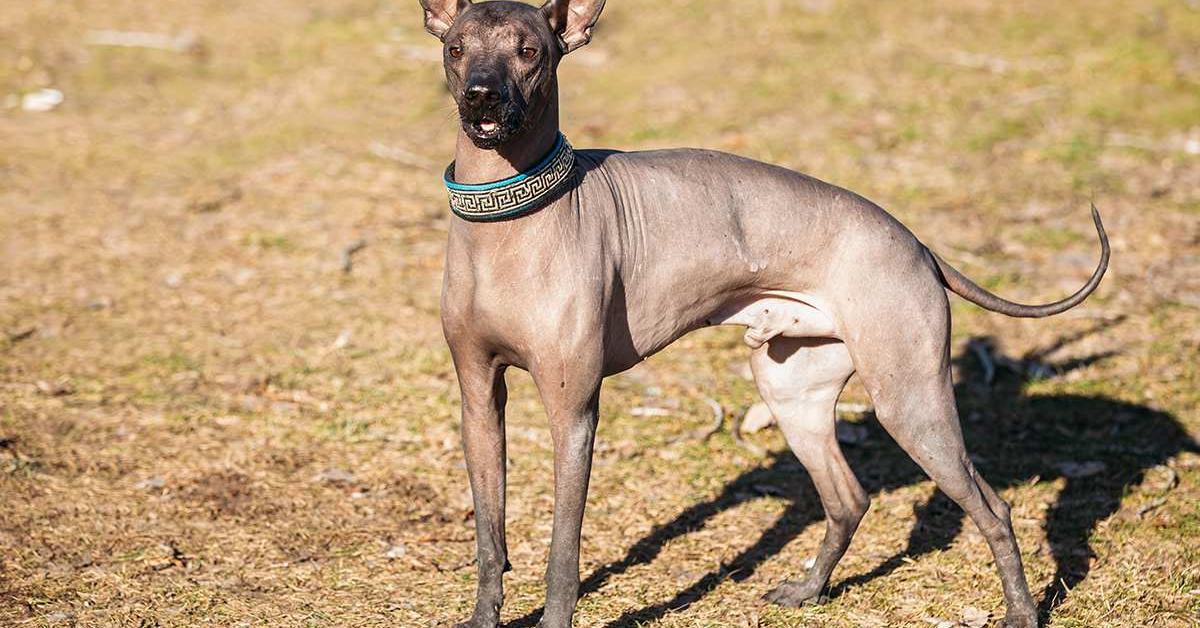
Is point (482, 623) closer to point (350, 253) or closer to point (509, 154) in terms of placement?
point (509, 154)

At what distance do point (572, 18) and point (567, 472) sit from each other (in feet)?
4.49

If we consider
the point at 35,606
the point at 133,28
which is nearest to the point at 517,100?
the point at 35,606

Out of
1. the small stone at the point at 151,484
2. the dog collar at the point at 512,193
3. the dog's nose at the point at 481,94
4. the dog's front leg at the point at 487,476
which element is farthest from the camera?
the small stone at the point at 151,484

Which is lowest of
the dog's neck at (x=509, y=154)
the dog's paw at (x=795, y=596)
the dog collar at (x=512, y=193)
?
the dog's paw at (x=795, y=596)

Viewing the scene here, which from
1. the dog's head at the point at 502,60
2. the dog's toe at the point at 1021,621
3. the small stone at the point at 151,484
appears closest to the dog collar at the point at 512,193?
the dog's head at the point at 502,60

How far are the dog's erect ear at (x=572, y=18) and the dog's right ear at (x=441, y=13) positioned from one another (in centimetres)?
26

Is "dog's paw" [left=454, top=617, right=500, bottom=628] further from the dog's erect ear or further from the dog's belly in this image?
the dog's erect ear

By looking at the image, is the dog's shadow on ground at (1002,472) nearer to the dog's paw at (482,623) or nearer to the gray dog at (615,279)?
the dog's paw at (482,623)

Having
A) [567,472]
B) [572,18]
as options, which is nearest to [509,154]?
[572,18]

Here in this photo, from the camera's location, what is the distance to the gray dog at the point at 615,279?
12.8ft

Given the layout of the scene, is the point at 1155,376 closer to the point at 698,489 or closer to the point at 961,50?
the point at 698,489

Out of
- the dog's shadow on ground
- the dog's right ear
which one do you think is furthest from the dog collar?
the dog's shadow on ground

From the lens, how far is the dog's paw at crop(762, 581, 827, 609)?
480 cm

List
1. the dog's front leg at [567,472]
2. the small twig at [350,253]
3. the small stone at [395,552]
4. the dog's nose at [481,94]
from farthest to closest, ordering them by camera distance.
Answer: the small twig at [350,253]
the small stone at [395,552]
the dog's front leg at [567,472]
the dog's nose at [481,94]
